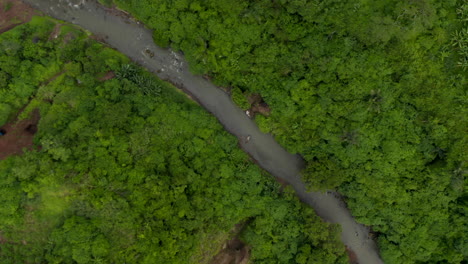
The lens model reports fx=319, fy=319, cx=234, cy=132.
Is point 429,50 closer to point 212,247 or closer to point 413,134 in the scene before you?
point 413,134

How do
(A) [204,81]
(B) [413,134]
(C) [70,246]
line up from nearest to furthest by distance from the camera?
(C) [70,246]
(B) [413,134]
(A) [204,81]

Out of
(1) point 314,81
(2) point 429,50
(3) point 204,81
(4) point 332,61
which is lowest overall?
(3) point 204,81

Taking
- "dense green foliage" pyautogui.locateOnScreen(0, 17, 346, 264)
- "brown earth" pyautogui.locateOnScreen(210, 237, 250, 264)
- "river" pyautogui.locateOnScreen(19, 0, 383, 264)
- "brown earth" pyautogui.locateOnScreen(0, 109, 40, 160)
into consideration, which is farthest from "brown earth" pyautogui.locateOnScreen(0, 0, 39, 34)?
"brown earth" pyautogui.locateOnScreen(210, 237, 250, 264)

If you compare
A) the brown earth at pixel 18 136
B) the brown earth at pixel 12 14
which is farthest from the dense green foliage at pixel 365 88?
the brown earth at pixel 18 136

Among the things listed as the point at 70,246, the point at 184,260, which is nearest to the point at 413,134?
the point at 184,260

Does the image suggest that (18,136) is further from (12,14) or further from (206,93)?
(206,93)

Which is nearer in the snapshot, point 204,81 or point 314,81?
point 314,81

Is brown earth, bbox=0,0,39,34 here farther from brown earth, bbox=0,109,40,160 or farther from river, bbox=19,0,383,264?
brown earth, bbox=0,109,40,160
